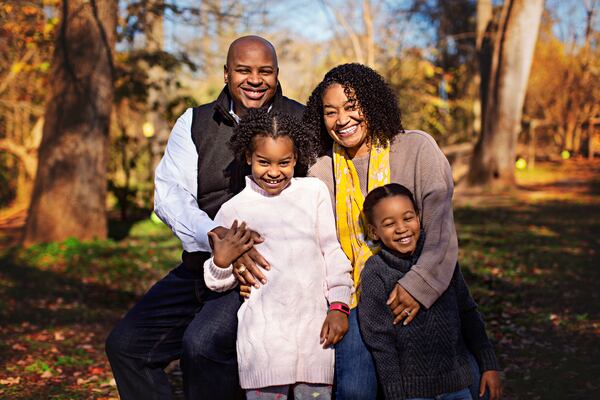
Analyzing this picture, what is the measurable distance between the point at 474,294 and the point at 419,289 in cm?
498

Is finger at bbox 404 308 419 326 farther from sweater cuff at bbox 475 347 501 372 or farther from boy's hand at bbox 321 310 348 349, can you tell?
sweater cuff at bbox 475 347 501 372

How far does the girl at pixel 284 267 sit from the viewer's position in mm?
3236

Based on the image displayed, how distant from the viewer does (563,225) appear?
12.6 meters

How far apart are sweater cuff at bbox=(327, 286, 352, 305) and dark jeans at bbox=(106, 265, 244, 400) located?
50 centimetres

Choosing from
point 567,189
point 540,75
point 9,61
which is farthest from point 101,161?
point 540,75

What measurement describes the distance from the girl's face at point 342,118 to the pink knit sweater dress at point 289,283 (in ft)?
0.88

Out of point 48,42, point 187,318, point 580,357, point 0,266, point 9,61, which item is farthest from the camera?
point 9,61

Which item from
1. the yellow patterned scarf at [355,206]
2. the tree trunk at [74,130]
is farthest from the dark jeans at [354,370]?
the tree trunk at [74,130]

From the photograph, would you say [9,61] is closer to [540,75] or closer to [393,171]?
[393,171]

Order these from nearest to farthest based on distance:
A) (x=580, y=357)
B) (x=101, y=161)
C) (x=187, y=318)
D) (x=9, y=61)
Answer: (x=187, y=318) → (x=580, y=357) → (x=101, y=161) → (x=9, y=61)

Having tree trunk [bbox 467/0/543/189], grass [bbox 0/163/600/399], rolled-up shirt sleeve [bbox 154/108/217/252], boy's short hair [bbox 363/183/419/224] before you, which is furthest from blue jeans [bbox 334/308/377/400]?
tree trunk [bbox 467/0/543/189]

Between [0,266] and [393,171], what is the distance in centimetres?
778

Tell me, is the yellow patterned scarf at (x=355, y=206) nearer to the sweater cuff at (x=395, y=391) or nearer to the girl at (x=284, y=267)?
the girl at (x=284, y=267)

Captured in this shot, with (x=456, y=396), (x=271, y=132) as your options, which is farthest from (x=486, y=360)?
(x=271, y=132)
